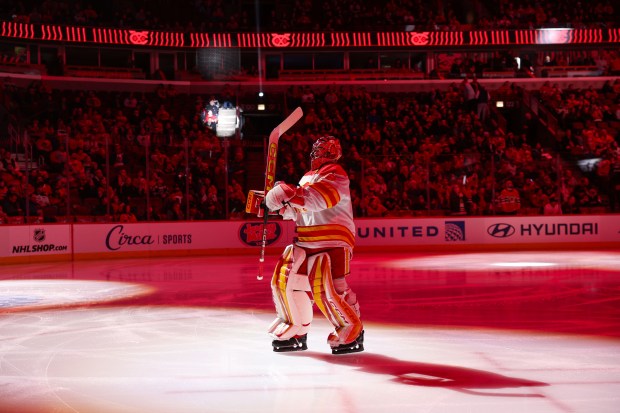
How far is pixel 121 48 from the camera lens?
3119cm

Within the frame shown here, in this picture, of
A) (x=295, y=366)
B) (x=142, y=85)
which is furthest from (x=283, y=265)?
(x=142, y=85)

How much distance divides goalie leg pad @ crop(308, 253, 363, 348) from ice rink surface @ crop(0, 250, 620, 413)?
0.24 meters

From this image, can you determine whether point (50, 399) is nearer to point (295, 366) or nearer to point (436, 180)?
point (295, 366)

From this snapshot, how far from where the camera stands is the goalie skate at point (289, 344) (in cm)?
715

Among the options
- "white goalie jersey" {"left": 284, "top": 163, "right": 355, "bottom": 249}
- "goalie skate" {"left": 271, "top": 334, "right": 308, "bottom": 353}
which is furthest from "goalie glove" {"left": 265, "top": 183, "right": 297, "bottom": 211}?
"goalie skate" {"left": 271, "top": 334, "right": 308, "bottom": 353}

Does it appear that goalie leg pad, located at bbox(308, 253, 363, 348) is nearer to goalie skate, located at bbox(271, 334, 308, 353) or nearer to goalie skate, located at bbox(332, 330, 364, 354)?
goalie skate, located at bbox(332, 330, 364, 354)

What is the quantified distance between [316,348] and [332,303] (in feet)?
2.22

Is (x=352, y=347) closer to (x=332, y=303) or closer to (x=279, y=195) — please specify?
(x=332, y=303)

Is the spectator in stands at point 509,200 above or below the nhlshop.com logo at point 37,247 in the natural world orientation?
above

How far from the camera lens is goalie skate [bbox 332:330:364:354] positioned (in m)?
7.00

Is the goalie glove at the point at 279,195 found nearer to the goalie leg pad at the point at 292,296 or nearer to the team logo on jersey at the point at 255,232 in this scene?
the goalie leg pad at the point at 292,296

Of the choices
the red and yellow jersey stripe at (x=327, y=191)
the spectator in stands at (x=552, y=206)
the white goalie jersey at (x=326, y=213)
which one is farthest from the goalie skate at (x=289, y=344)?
the spectator in stands at (x=552, y=206)

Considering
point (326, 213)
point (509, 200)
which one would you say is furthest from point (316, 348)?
point (509, 200)

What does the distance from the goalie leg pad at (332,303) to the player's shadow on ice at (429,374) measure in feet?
0.59
